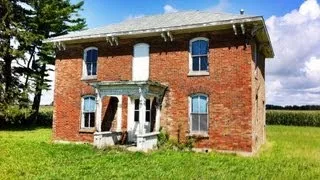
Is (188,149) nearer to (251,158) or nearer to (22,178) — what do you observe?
(251,158)

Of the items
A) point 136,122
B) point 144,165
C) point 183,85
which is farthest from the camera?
point 136,122

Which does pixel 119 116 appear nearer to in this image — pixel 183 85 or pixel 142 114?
pixel 142 114

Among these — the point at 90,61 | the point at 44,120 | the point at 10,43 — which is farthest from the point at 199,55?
the point at 44,120

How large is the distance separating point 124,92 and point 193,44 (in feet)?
13.5

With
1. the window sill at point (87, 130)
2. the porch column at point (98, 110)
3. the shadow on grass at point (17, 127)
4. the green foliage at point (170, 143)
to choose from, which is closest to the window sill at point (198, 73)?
the green foliage at point (170, 143)

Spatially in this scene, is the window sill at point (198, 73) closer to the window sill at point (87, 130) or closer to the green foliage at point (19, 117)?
the window sill at point (87, 130)

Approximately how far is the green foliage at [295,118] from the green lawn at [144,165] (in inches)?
1533

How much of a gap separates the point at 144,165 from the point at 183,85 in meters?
6.15

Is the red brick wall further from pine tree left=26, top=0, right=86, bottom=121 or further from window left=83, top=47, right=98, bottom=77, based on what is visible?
pine tree left=26, top=0, right=86, bottom=121

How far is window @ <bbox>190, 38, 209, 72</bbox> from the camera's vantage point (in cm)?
1842

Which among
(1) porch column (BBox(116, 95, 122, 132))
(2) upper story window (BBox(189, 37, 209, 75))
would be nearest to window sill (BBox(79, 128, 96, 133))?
(1) porch column (BBox(116, 95, 122, 132))

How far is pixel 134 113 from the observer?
20.0 meters

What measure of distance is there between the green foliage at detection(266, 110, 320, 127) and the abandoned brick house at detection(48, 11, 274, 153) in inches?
1412

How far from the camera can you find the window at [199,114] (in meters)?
18.0
